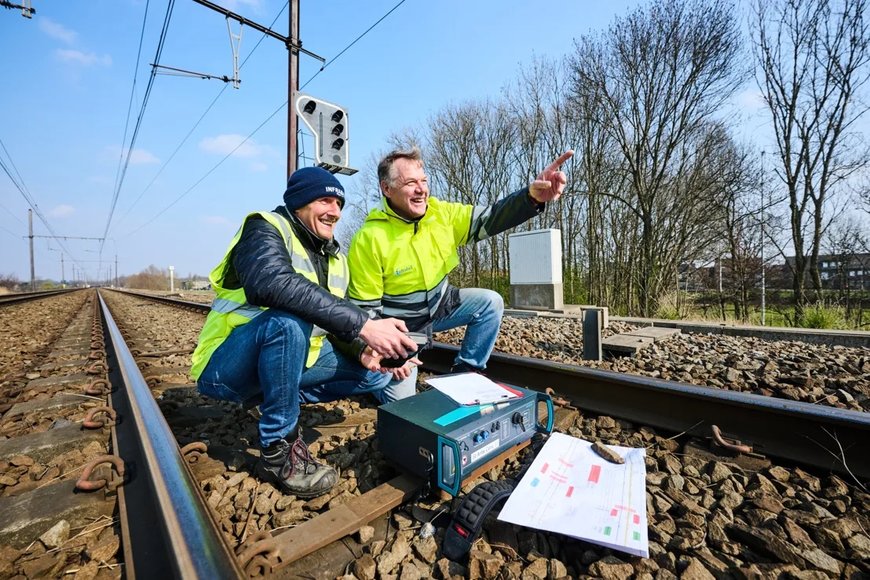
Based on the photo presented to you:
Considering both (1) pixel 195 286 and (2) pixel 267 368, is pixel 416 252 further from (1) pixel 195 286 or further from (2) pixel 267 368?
(1) pixel 195 286

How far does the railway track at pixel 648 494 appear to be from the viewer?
120cm

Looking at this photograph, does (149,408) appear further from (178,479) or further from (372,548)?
(372,548)

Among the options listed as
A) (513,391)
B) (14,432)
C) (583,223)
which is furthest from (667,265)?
(14,432)

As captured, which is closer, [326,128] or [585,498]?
[585,498]

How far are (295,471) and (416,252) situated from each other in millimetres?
1468

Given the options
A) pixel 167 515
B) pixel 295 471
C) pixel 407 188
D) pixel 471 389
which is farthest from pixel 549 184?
pixel 167 515

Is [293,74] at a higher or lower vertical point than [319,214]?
higher

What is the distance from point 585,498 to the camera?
1443 millimetres

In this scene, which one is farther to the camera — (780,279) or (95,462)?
(780,279)

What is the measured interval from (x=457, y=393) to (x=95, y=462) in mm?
1533

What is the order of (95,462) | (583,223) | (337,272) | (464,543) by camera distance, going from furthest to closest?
(583,223), (337,272), (95,462), (464,543)

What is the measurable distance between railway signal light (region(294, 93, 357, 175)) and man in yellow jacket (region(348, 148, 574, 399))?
4.84m

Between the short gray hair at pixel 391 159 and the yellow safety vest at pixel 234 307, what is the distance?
90 centimetres

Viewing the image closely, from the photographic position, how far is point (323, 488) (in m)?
1.64
